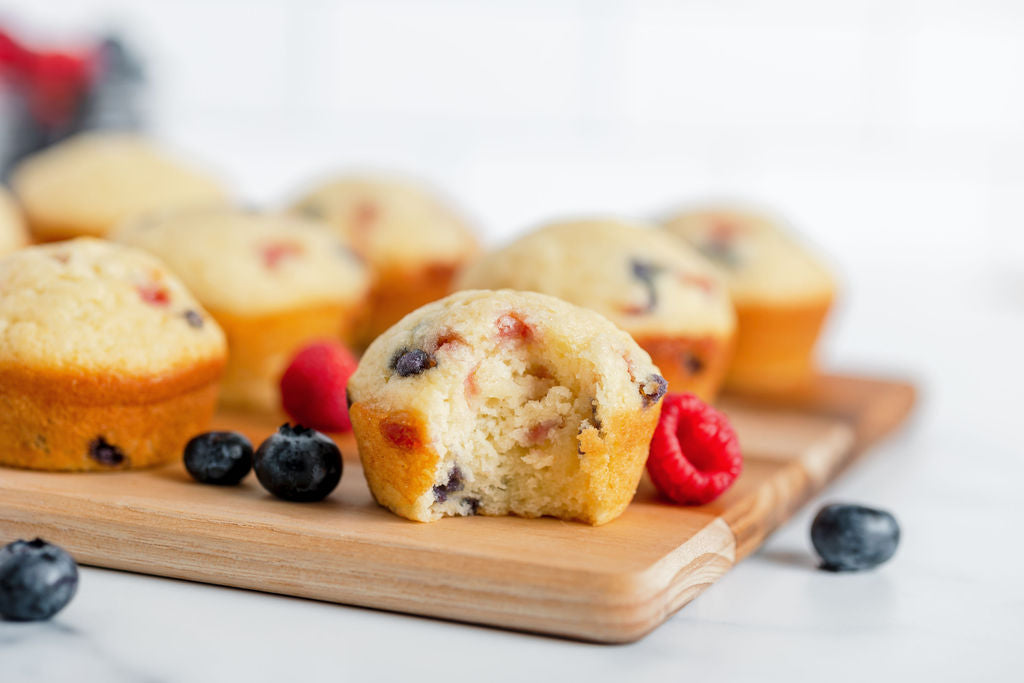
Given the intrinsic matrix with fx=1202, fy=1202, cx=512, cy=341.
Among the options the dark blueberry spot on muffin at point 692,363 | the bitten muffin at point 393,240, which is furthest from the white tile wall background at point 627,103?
the dark blueberry spot on muffin at point 692,363

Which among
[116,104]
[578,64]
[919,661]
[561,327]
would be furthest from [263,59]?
[919,661]

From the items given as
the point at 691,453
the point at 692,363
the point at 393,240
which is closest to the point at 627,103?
the point at 393,240

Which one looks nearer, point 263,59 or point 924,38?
point 924,38

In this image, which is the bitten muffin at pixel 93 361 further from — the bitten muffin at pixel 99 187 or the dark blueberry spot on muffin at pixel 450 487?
the bitten muffin at pixel 99 187

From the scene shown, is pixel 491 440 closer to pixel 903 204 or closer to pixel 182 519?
pixel 182 519

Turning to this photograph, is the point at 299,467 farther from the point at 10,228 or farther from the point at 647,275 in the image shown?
the point at 10,228

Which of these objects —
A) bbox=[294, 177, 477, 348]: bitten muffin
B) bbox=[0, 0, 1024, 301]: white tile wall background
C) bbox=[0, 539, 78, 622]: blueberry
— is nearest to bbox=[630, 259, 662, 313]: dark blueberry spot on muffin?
bbox=[294, 177, 477, 348]: bitten muffin
